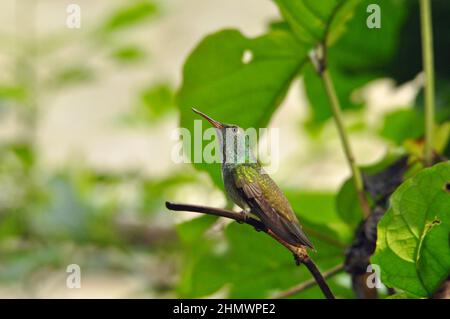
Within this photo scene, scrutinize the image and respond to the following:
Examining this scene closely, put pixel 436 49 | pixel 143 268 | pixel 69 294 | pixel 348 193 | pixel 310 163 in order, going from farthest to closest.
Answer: pixel 310 163
pixel 69 294
pixel 143 268
pixel 436 49
pixel 348 193

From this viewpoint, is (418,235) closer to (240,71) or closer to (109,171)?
(240,71)

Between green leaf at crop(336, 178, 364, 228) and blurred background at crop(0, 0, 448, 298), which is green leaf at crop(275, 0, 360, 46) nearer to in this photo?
green leaf at crop(336, 178, 364, 228)

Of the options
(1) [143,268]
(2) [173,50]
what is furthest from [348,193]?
(2) [173,50]

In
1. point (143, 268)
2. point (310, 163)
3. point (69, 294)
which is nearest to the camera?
point (143, 268)

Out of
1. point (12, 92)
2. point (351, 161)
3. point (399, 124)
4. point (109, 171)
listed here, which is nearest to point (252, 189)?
point (351, 161)

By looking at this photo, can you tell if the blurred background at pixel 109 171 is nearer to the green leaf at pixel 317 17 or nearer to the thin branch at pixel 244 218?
the green leaf at pixel 317 17

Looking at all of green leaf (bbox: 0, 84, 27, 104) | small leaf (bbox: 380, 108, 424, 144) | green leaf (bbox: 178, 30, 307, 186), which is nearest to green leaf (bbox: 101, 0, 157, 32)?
green leaf (bbox: 0, 84, 27, 104)
